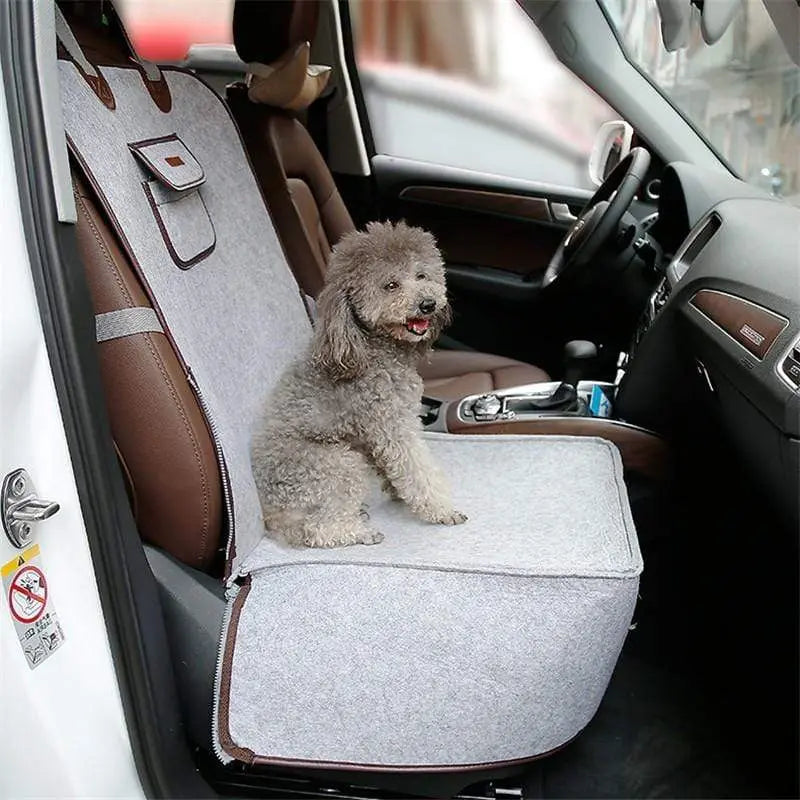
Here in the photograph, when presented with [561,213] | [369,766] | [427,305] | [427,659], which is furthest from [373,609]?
[561,213]

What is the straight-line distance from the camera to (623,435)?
201cm

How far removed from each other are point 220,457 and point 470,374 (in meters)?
1.26

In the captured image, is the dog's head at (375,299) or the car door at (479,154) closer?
the dog's head at (375,299)

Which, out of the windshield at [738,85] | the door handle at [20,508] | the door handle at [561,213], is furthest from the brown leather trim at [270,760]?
the door handle at [561,213]

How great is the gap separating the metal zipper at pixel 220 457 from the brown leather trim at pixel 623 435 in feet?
2.75

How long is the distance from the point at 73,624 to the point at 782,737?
4.49 ft

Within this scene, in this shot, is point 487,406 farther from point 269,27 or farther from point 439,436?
point 269,27

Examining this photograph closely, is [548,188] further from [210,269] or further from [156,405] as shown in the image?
[156,405]

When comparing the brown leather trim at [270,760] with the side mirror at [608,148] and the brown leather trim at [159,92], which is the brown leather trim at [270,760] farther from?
the side mirror at [608,148]

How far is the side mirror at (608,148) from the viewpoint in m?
2.49

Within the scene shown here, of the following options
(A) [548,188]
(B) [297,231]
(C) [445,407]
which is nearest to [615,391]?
(C) [445,407]

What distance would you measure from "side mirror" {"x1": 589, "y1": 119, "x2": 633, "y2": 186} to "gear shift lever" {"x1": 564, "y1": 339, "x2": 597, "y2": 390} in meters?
0.67

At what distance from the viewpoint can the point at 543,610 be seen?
1.29 metres

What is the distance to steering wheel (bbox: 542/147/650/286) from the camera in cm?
229
